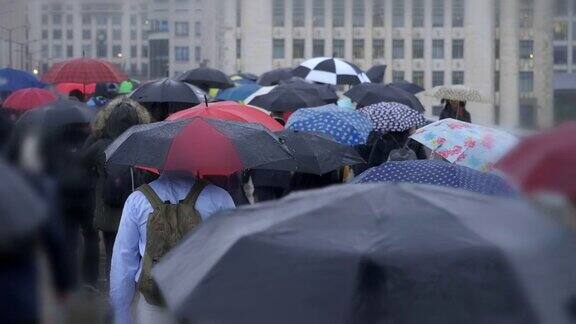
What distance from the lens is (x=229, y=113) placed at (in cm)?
674

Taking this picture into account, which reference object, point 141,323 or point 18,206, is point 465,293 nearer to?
point 18,206

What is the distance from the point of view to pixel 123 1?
422 centimetres

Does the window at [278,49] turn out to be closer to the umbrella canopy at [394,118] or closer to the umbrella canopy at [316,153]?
the umbrella canopy at [394,118]

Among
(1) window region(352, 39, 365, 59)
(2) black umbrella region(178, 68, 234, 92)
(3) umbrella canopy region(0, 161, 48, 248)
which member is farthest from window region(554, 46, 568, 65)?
(1) window region(352, 39, 365, 59)

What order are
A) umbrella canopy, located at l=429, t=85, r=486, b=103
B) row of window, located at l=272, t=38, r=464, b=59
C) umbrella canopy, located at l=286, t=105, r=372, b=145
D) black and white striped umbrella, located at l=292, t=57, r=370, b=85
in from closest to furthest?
umbrella canopy, located at l=286, t=105, r=372, b=145, umbrella canopy, located at l=429, t=85, r=486, b=103, black and white striped umbrella, located at l=292, t=57, r=370, b=85, row of window, located at l=272, t=38, r=464, b=59

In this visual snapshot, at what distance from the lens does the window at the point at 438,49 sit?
186ft

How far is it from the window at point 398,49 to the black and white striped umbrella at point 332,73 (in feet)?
125

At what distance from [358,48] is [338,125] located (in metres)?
50.5

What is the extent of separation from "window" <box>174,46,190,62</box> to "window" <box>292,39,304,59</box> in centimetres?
1396

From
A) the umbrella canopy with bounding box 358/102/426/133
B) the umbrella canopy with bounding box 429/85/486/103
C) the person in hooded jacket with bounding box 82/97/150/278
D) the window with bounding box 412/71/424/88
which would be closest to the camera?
the person in hooded jacket with bounding box 82/97/150/278

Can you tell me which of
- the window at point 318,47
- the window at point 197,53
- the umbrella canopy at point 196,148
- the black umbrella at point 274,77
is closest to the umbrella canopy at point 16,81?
the black umbrella at point 274,77

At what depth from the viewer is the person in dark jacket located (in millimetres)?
12912

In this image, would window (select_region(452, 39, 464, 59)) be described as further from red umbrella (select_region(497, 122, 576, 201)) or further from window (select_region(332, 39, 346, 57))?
red umbrella (select_region(497, 122, 576, 201))

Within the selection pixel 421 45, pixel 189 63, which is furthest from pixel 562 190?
pixel 421 45
